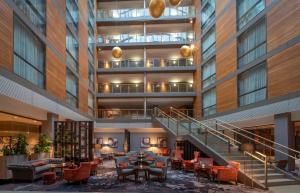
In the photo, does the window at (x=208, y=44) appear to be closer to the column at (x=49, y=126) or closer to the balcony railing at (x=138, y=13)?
the balcony railing at (x=138, y=13)

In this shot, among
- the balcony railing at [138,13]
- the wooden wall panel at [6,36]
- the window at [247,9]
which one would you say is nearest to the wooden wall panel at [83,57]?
the balcony railing at [138,13]

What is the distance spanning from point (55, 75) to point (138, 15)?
1765cm

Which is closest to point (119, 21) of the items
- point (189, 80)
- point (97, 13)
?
point (97, 13)

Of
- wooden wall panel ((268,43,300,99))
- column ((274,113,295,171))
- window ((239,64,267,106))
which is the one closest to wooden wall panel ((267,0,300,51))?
wooden wall panel ((268,43,300,99))

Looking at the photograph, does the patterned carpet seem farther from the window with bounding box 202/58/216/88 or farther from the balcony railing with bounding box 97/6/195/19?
the balcony railing with bounding box 97/6/195/19

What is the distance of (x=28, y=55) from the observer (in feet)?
49.1

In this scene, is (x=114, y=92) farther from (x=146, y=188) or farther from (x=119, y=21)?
(x=146, y=188)

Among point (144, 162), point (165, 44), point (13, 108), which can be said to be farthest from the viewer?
point (165, 44)

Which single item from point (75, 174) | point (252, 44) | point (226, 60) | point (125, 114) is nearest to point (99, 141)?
point (125, 114)

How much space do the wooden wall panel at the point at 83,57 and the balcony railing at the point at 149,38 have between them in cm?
639

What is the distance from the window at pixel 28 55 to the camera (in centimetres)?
1364

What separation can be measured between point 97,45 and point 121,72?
3.57m

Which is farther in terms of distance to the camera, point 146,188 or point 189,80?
point 189,80

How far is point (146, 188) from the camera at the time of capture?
12.1m
